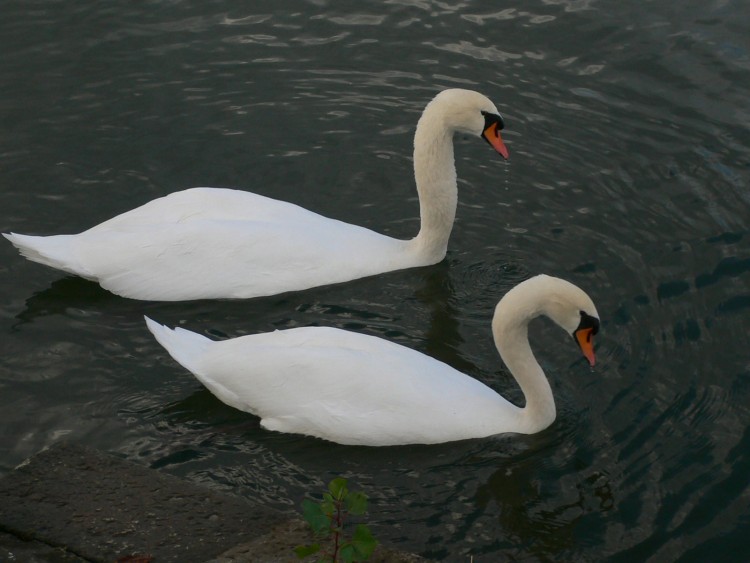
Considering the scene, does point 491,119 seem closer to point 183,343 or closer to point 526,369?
point 526,369

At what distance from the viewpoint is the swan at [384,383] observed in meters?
7.34

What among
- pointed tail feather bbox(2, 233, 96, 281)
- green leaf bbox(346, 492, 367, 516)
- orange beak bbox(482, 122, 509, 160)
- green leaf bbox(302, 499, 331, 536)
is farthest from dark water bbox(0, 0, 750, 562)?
green leaf bbox(302, 499, 331, 536)

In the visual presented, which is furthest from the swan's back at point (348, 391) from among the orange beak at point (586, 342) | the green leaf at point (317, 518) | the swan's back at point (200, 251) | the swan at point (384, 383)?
the green leaf at point (317, 518)

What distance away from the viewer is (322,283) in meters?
9.05

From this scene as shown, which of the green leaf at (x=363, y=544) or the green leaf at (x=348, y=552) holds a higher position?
the green leaf at (x=363, y=544)

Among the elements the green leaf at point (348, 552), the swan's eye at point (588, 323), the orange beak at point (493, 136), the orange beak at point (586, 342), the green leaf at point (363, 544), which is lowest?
the orange beak at point (586, 342)

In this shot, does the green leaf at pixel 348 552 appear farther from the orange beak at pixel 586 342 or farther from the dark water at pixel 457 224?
the orange beak at pixel 586 342

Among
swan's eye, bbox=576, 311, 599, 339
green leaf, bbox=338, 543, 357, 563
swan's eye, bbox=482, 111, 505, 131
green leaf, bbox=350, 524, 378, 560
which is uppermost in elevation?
swan's eye, bbox=482, 111, 505, 131

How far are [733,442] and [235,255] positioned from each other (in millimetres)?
3555

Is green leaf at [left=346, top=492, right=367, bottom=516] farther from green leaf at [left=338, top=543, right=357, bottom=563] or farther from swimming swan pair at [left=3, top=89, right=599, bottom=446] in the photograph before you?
Result: swimming swan pair at [left=3, top=89, right=599, bottom=446]

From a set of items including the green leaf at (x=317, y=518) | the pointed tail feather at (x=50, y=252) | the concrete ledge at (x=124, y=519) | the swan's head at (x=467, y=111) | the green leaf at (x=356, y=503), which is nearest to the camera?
the green leaf at (x=317, y=518)

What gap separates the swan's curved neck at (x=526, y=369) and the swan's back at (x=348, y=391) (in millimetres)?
122

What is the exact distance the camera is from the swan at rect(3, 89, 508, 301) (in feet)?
29.0

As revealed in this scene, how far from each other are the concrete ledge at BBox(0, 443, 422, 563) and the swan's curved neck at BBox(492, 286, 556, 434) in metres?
1.77
